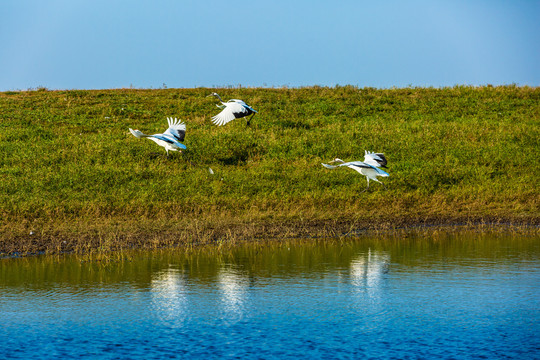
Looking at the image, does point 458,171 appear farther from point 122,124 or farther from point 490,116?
point 122,124

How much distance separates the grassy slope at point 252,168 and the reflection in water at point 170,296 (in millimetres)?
2998

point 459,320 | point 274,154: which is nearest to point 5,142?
point 274,154

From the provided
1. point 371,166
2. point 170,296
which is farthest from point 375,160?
point 170,296

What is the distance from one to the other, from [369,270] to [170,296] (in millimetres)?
3674

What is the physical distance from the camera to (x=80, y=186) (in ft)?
56.2

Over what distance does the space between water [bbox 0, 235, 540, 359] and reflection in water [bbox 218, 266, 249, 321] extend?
2cm

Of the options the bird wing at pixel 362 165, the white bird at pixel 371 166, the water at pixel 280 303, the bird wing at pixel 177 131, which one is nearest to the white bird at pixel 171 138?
the bird wing at pixel 177 131

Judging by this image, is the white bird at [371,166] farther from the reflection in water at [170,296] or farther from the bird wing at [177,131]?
the reflection in water at [170,296]

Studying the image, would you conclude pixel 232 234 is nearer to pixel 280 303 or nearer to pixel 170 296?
pixel 170 296

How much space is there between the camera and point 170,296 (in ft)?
31.9

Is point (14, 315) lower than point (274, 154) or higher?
lower

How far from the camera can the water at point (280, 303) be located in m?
7.55

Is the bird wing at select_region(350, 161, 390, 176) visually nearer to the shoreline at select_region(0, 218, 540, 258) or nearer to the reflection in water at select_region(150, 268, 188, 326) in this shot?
the shoreline at select_region(0, 218, 540, 258)

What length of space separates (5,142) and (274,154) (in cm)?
922
